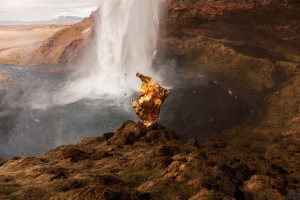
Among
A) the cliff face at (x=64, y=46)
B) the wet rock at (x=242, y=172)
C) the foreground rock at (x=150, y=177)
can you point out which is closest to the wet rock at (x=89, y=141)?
the foreground rock at (x=150, y=177)

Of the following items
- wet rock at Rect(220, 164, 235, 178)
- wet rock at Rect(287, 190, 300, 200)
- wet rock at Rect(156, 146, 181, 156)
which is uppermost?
wet rock at Rect(287, 190, 300, 200)

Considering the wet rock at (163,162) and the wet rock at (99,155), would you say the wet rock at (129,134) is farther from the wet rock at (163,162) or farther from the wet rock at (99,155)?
the wet rock at (163,162)

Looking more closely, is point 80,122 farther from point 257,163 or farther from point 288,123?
point 288,123

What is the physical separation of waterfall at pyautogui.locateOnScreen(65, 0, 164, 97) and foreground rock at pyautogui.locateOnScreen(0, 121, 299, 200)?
19.4 metres

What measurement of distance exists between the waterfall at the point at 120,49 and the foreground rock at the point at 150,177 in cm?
1940

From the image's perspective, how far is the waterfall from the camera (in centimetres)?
3162

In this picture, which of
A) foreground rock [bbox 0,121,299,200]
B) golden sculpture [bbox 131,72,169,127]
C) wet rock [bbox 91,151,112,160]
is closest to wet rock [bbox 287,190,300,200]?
foreground rock [bbox 0,121,299,200]

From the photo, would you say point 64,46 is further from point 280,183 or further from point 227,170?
point 280,183

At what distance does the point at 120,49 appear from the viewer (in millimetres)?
36031

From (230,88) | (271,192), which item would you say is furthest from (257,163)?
(230,88)

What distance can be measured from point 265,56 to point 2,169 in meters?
34.1

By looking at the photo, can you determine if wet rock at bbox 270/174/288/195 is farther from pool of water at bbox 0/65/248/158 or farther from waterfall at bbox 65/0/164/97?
waterfall at bbox 65/0/164/97

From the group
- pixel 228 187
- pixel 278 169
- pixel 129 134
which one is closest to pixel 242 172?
pixel 278 169

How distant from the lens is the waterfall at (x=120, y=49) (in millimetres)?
31623
